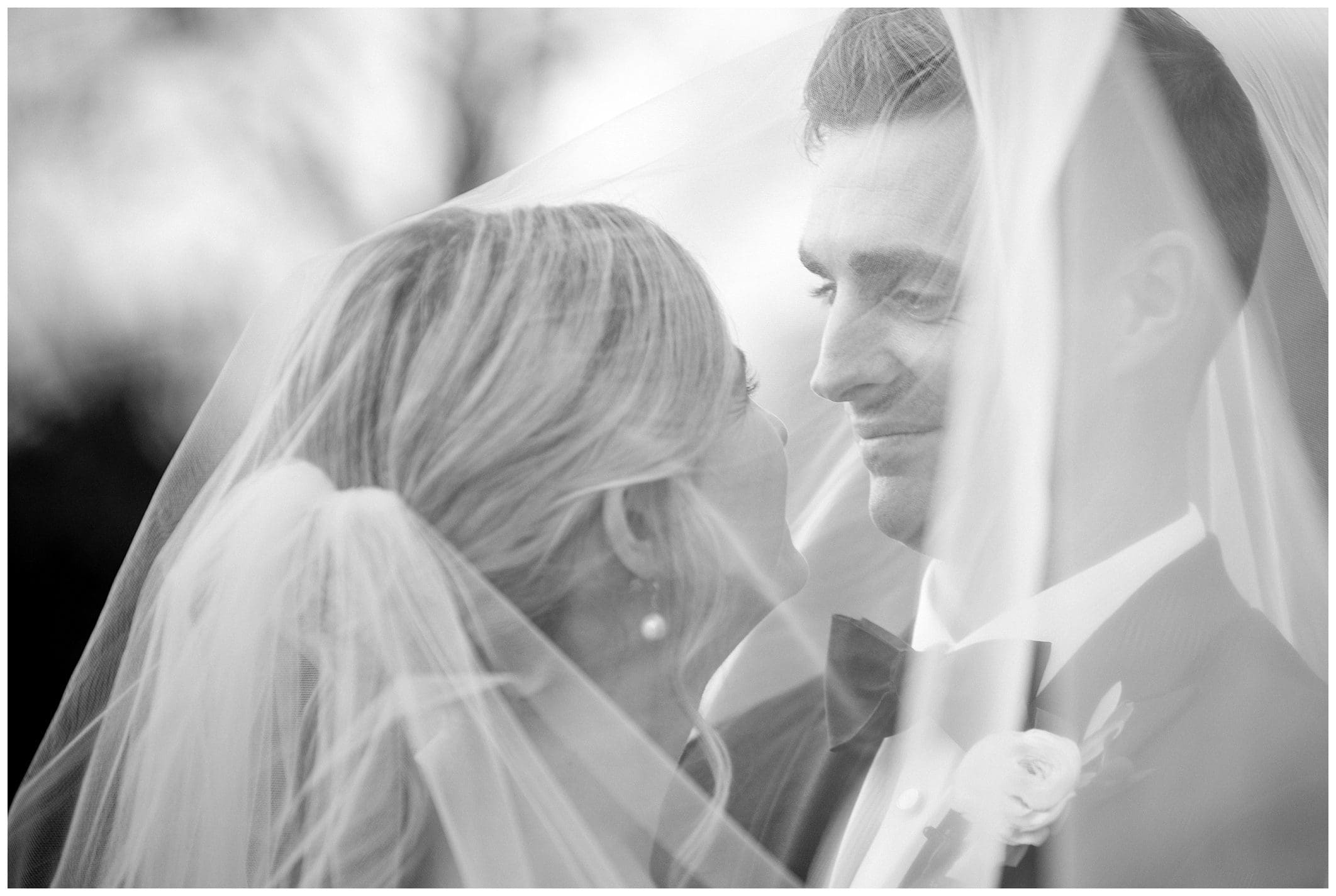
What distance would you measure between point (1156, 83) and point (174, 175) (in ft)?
4.10

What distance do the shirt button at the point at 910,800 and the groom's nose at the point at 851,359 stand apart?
484mm

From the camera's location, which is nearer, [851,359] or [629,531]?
[629,531]

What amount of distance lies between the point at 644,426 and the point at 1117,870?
792mm

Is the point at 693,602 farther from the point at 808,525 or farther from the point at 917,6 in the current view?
the point at 917,6

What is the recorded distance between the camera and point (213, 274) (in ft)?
4.79

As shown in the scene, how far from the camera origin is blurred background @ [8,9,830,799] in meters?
1.45

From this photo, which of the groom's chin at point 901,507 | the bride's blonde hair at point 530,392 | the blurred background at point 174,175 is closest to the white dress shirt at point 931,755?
the groom's chin at point 901,507

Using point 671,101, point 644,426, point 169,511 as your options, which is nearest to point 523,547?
point 644,426

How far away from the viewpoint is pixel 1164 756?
1377 mm

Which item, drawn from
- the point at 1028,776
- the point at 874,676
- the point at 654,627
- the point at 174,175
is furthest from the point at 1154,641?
the point at 174,175

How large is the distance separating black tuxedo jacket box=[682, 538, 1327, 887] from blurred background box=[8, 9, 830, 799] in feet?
2.65

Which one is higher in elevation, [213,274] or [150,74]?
[150,74]

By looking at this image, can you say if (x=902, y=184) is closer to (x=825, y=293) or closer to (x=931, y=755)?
(x=825, y=293)

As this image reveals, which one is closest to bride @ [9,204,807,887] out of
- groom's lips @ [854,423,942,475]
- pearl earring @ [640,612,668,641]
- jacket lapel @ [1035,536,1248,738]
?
pearl earring @ [640,612,668,641]
